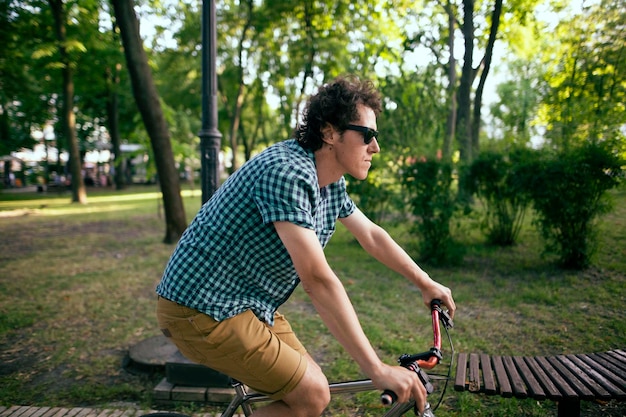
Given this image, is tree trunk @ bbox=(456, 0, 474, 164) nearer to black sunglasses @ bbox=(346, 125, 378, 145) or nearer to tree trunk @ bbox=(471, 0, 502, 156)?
tree trunk @ bbox=(471, 0, 502, 156)

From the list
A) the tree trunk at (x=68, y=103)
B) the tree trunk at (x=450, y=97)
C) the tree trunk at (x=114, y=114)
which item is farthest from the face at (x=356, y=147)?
the tree trunk at (x=114, y=114)

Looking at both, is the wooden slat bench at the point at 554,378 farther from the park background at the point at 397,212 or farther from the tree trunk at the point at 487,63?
the tree trunk at the point at 487,63

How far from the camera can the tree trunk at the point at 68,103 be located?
53.6 ft

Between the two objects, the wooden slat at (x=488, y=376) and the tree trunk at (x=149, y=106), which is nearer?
the wooden slat at (x=488, y=376)

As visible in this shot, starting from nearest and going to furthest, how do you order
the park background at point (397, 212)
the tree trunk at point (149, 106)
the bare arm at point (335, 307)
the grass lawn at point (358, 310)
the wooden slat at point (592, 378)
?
the bare arm at point (335, 307) < the wooden slat at point (592, 378) < the grass lawn at point (358, 310) < the park background at point (397, 212) < the tree trunk at point (149, 106)

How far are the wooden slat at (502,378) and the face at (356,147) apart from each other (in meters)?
1.42

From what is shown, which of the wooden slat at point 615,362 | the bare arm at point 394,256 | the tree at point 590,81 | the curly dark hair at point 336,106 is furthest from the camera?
the tree at point 590,81

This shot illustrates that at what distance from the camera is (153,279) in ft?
23.6

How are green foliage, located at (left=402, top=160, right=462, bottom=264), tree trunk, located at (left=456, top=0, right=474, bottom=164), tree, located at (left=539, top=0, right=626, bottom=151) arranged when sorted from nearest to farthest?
tree, located at (left=539, top=0, right=626, bottom=151) → green foliage, located at (left=402, top=160, right=462, bottom=264) → tree trunk, located at (left=456, top=0, right=474, bottom=164)

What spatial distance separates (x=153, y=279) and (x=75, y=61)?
49.7 feet

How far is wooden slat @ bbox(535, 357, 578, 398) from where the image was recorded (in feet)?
7.26

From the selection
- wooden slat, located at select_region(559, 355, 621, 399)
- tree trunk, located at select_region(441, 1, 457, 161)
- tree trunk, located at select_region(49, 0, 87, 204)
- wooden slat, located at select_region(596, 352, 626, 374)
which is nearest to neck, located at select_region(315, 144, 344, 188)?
wooden slat, located at select_region(559, 355, 621, 399)

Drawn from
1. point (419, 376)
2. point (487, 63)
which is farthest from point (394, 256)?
point (487, 63)

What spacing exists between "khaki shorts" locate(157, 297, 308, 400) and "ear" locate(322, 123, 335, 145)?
2.58 feet
